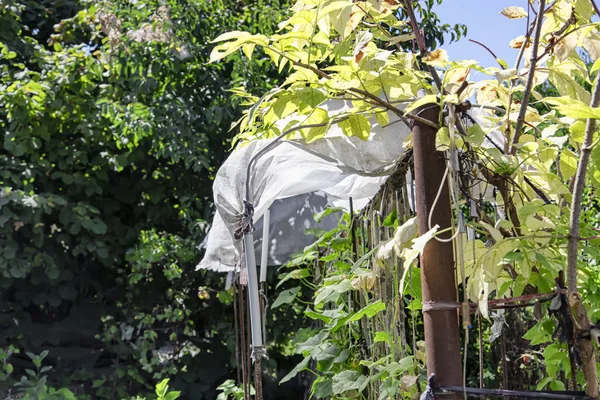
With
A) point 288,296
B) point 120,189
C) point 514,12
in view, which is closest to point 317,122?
point 514,12

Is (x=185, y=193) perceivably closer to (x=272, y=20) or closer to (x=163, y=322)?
(x=163, y=322)

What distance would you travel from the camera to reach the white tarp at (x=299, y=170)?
1.66m

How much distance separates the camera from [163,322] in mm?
5566

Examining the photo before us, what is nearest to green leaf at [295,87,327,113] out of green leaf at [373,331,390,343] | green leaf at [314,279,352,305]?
green leaf at [373,331,390,343]

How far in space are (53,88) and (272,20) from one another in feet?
5.40

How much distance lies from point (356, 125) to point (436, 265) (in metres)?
0.35

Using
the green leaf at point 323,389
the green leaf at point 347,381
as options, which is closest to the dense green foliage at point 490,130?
the green leaf at point 347,381

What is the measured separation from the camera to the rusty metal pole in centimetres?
115

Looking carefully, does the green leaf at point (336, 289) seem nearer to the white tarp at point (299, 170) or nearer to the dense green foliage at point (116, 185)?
the white tarp at point (299, 170)

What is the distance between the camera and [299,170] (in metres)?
2.29

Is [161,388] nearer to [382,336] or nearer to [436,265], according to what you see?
[382,336]

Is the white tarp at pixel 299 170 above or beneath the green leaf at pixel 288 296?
above

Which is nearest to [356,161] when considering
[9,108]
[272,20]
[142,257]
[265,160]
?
[265,160]

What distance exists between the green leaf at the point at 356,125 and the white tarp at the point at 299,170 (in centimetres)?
11
